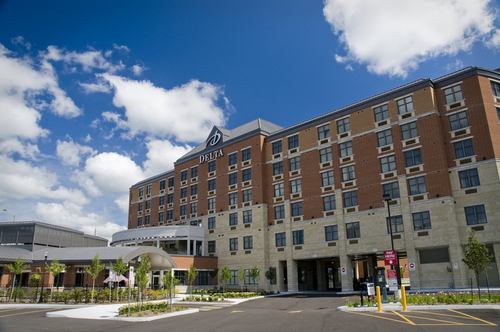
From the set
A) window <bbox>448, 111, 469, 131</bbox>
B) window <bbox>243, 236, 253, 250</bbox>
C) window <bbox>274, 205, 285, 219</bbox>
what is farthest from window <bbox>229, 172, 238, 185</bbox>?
window <bbox>448, 111, 469, 131</bbox>

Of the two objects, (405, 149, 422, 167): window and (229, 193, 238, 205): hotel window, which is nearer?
(405, 149, 422, 167): window

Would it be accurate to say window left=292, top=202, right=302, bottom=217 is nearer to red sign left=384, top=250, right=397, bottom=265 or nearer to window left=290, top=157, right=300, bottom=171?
window left=290, top=157, right=300, bottom=171

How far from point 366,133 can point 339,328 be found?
28.9 metres

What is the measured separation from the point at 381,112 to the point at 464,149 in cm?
913

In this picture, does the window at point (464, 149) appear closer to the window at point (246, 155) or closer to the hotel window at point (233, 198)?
the window at point (246, 155)

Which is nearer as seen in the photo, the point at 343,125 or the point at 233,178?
the point at 343,125

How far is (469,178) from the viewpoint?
113 feet

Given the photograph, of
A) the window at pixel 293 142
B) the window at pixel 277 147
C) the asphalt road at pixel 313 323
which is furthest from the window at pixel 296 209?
the asphalt road at pixel 313 323

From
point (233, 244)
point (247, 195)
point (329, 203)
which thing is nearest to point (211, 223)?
point (233, 244)

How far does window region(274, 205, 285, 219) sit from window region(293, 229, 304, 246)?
2.92 metres

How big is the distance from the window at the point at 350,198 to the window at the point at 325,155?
496 cm

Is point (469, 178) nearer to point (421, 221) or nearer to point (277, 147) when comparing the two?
point (421, 221)

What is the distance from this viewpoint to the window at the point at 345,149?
4253 centimetres

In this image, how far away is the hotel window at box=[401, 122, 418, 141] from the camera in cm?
3788
